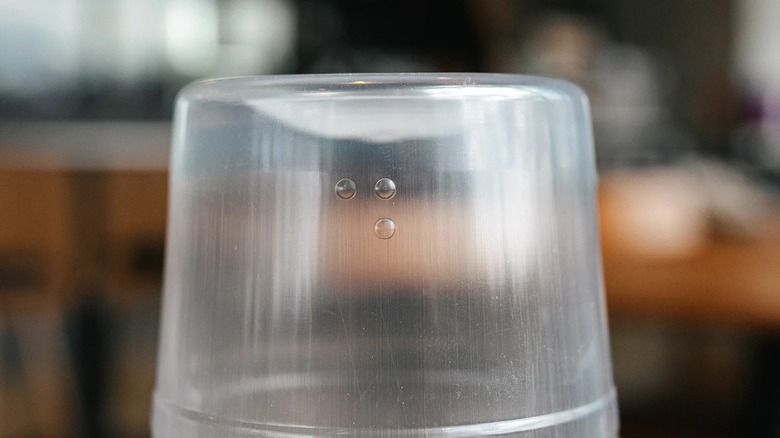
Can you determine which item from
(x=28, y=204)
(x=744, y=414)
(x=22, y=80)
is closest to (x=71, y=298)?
(x=28, y=204)

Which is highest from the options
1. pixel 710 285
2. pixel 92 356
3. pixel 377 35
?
pixel 377 35

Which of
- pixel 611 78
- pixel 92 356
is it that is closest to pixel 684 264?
pixel 611 78

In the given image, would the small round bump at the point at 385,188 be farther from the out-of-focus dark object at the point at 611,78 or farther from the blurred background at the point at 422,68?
the out-of-focus dark object at the point at 611,78

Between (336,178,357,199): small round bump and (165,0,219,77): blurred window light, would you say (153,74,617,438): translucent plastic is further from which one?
(165,0,219,77): blurred window light

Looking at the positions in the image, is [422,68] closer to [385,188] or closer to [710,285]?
[710,285]

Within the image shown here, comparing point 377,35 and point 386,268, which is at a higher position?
point 377,35

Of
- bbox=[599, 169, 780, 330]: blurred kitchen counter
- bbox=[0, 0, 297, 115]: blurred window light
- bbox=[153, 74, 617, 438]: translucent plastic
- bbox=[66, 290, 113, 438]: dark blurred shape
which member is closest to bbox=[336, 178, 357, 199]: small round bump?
bbox=[153, 74, 617, 438]: translucent plastic
